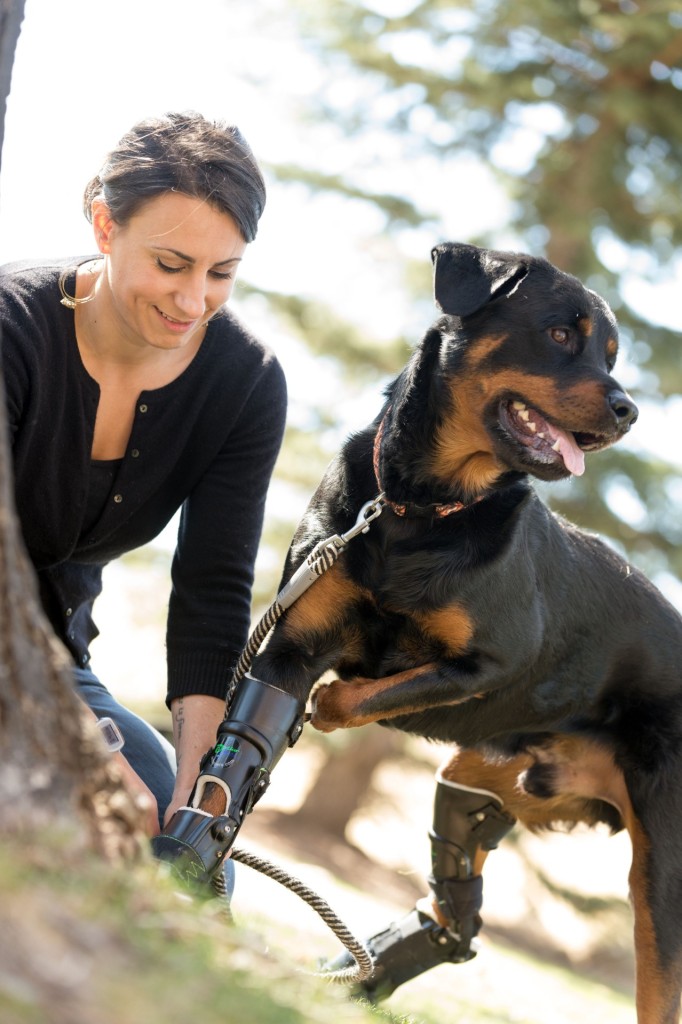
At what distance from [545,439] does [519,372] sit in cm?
22

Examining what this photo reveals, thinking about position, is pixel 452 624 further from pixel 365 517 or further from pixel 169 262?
pixel 169 262

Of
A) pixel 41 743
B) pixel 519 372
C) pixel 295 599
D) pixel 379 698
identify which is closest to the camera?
pixel 41 743

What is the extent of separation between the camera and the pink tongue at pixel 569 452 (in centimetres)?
316

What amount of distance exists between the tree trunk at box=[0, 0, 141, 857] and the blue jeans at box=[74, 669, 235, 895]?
150 centimetres

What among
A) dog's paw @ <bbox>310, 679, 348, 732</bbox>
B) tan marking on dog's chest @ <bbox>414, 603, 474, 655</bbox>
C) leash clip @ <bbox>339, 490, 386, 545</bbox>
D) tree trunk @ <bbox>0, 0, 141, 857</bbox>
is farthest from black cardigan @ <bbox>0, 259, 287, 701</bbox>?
tree trunk @ <bbox>0, 0, 141, 857</bbox>

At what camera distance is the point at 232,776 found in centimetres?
284

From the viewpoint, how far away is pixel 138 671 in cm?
1123

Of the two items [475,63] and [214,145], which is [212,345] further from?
[475,63]

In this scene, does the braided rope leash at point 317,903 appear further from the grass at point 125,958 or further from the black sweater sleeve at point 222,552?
the grass at point 125,958

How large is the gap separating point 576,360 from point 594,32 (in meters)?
7.21

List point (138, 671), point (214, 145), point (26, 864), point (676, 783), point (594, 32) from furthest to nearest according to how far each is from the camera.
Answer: point (138, 671) < point (594, 32) < point (676, 783) < point (214, 145) < point (26, 864)

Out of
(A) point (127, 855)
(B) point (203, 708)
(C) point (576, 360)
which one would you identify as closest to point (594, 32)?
(C) point (576, 360)

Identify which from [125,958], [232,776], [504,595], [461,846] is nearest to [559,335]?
[504,595]

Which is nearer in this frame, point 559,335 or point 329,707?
point 329,707
